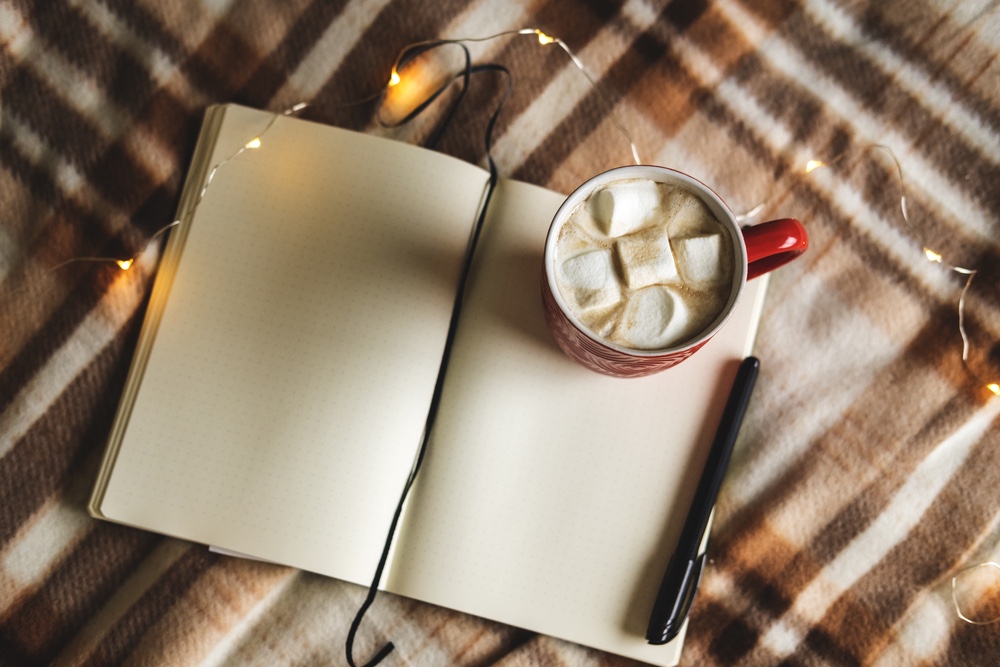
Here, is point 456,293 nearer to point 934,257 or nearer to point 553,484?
point 553,484

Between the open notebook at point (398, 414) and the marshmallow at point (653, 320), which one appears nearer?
the marshmallow at point (653, 320)

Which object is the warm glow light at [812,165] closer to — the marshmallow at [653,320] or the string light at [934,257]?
the string light at [934,257]

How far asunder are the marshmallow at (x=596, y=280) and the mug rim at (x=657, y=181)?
0.5 inches

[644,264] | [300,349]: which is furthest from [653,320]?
[300,349]

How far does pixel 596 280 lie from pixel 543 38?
276 mm

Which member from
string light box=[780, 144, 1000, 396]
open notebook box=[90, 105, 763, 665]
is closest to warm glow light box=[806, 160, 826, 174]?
string light box=[780, 144, 1000, 396]

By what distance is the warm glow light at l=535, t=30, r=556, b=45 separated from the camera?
62 cm

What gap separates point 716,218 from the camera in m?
0.46

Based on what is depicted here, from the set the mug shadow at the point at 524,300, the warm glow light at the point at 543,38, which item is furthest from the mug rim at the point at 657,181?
the warm glow light at the point at 543,38

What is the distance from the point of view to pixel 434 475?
553 mm

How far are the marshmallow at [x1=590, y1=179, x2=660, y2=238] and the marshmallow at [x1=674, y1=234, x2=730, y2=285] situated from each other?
28 millimetres

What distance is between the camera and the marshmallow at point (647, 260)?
44 centimetres

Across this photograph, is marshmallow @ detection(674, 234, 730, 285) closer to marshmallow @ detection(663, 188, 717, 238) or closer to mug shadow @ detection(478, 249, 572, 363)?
marshmallow @ detection(663, 188, 717, 238)

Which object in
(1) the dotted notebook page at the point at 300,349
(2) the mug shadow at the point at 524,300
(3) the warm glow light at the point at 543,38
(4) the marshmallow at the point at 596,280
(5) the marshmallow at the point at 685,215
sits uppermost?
(5) the marshmallow at the point at 685,215
